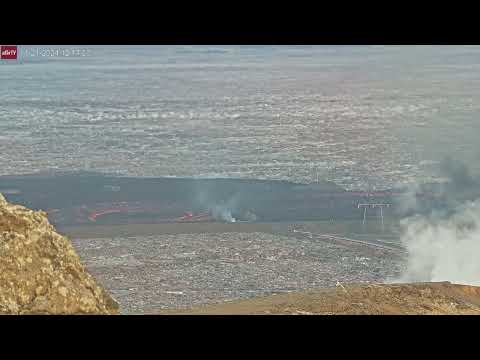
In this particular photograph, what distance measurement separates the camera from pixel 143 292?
1898 inches

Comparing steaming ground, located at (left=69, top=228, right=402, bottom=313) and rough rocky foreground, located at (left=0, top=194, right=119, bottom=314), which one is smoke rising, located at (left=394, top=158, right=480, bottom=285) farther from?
rough rocky foreground, located at (left=0, top=194, right=119, bottom=314)

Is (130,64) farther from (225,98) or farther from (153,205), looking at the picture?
(153,205)

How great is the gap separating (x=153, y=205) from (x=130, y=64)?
61.8m

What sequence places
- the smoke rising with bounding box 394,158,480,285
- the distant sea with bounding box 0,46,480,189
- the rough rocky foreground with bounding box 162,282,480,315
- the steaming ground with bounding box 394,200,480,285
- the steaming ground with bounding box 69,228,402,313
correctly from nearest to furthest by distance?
the rough rocky foreground with bounding box 162,282,480,315, the steaming ground with bounding box 69,228,402,313, the steaming ground with bounding box 394,200,480,285, the smoke rising with bounding box 394,158,480,285, the distant sea with bounding box 0,46,480,189

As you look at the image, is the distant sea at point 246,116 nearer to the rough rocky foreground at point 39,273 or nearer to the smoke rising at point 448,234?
the smoke rising at point 448,234

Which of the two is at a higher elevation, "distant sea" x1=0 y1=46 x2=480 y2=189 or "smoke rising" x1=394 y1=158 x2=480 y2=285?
"distant sea" x1=0 y1=46 x2=480 y2=189

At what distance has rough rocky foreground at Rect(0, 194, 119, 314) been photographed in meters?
11.4

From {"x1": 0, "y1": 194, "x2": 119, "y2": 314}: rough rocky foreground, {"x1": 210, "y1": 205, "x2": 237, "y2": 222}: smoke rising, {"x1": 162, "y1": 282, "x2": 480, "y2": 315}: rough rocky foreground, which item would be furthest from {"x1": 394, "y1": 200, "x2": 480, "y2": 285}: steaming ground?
{"x1": 0, "y1": 194, "x2": 119, "y2": 314}: rough rocky foreground

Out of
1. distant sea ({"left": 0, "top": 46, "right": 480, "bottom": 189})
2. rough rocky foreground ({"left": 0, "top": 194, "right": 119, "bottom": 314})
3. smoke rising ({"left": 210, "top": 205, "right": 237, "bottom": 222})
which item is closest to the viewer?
rough rocky foreground ({"left": 0, "top": 194, "right": 119, "bottom": 314})

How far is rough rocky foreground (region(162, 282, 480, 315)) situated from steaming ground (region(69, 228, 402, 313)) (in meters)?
28.2

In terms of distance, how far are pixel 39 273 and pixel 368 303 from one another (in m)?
6.23

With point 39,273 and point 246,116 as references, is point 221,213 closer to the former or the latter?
point 246,116

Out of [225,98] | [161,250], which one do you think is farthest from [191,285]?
[225,98]

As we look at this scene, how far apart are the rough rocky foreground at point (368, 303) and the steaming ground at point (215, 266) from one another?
2822 centimetres
